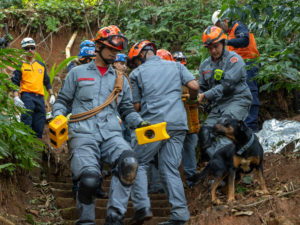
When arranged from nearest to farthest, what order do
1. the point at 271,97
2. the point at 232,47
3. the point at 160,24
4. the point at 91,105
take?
the point at 91,105 < the point at 232,47 < the point at 271,97 < the point at 160,24

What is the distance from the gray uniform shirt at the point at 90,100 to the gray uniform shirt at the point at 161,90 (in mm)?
542

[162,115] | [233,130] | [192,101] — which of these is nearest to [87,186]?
[162,115]

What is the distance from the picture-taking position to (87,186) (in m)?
4.50

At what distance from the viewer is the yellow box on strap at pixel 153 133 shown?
4.95 metres

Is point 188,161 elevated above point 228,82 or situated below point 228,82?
below

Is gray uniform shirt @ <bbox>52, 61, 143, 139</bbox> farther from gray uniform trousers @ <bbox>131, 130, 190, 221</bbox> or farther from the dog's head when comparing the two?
the dog's head

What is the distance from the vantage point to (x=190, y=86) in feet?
19.2

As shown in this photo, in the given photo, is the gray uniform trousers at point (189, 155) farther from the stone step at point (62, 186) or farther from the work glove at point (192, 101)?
the stone step at point (62, 186)

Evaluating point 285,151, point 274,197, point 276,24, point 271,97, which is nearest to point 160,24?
point 271,97

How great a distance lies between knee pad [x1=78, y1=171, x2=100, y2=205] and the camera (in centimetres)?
450

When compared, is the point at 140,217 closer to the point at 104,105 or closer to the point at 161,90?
the point at 104,105

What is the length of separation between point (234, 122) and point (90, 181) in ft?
7.06

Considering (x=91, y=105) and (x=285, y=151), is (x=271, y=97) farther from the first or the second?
(x=91, y=105)

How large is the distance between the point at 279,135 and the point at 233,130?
2.60 meters
